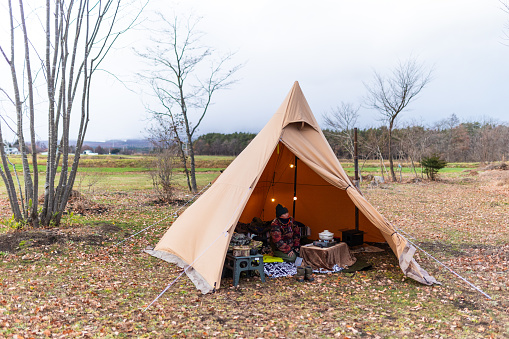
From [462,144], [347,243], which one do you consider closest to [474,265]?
[347,243]

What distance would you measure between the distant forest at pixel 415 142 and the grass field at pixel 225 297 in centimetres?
1210

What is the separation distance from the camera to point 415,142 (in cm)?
2448

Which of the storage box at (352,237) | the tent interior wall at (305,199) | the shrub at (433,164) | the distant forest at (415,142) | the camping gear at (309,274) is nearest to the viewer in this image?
the camping gear at (309,274)

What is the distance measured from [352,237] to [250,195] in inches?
86.5

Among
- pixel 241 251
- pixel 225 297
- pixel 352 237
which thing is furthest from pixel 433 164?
pixel 225 297

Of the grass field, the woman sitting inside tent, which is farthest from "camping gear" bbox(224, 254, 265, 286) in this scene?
the woman sitting inside tent

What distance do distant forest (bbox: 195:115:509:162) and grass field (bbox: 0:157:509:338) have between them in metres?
12.1

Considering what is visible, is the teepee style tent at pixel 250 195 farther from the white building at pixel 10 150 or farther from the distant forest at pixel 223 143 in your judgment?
the distant forest at pixel 223 143

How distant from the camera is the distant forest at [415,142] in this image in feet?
75.3

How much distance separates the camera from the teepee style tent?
16.5ft

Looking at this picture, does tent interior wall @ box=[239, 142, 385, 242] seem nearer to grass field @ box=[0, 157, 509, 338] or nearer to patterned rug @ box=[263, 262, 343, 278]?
grass field @ box=[0, 157, 509, 338]

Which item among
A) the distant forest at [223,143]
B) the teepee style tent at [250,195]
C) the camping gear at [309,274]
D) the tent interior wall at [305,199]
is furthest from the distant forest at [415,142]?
the camping gear at [309,274]

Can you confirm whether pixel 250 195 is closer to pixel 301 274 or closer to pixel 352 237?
pixel 301 274

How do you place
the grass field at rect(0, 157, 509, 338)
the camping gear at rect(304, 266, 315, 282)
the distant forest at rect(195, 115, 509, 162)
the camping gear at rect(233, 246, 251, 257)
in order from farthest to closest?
1. the distant forest at rect(195, 115, 509, 162)
2. the camping gear at rect(304, 266, 315, 282)
3. the camping gear at rect(233, 246, 251, 257)
4. the grass field at rect(0, 157, 509, 338)
